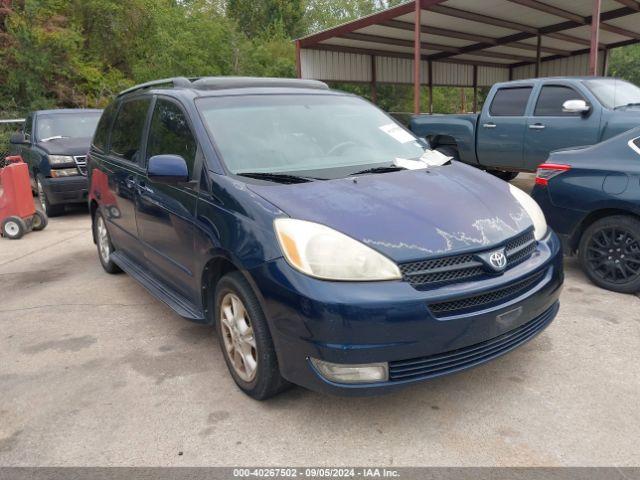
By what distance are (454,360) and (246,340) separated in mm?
1114

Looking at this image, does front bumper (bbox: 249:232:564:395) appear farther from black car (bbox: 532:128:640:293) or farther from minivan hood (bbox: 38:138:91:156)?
minivan hood (bbox: 38:138:91:156)

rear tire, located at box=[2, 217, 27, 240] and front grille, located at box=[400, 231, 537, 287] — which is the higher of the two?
front grille, located at box=[400, 231, 537, 287]

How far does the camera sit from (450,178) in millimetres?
3316

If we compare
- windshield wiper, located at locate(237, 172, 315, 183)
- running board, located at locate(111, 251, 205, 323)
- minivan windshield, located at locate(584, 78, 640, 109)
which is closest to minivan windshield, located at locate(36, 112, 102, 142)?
running board, located at locate(111, 251, 205, 323)

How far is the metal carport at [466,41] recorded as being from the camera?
1243 cm

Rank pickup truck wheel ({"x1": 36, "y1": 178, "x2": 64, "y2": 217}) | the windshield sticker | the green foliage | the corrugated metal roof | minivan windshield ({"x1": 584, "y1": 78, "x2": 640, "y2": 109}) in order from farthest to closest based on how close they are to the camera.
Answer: the green foliage < the corrugated metal roof < pickup truck wheel ({"x1": 36, "y1": 178, "x2": 64, "y2": 217}) < minivan windshield ({"x1": 584, "y1": 78, "x2": 640, "y2": 109}) < the windshield sticker

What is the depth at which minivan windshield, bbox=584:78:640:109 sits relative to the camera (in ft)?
23.1

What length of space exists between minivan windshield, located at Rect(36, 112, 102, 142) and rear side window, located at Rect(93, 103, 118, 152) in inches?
176

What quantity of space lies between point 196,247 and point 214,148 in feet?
2.02

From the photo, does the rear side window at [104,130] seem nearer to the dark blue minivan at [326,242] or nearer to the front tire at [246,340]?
the dark blue minivan at [326,242]

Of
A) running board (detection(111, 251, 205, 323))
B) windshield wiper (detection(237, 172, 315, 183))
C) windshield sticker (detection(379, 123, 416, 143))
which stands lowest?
running board (detection(111, 251, 205, 323))

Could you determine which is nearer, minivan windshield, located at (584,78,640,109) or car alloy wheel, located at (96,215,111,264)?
car alloy wheel, located at (96,215,111,264)

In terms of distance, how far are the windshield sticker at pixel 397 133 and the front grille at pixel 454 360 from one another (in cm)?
170

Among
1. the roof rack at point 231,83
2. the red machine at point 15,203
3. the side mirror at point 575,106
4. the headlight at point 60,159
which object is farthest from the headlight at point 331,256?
the headlight at point 60,159
